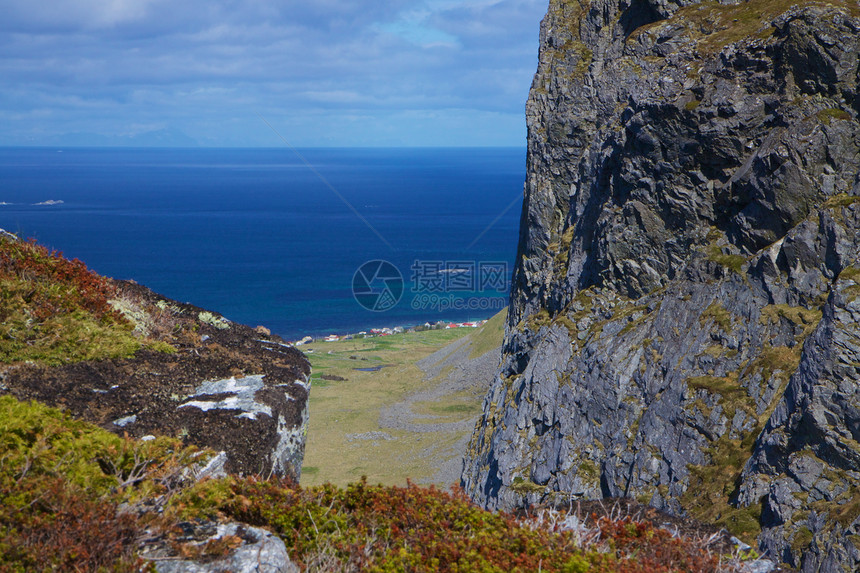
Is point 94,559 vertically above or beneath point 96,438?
beneath

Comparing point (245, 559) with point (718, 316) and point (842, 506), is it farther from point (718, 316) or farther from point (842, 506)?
point (718, 316)

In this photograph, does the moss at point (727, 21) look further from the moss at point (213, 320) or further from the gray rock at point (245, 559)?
the gray rock at point (245, 559)

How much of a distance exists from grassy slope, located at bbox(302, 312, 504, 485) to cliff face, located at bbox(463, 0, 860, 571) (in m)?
10.9

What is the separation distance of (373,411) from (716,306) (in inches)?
1617

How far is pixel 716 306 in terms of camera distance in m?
27.4

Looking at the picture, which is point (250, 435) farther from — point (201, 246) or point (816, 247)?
point (201, 246)

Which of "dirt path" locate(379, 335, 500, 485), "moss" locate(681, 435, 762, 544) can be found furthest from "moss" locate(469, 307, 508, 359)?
"moss" locate(681, 435, 762, 544)

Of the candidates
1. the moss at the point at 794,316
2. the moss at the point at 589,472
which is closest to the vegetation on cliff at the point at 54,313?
the moss at the point at 589,472

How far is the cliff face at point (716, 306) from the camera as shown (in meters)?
20.0

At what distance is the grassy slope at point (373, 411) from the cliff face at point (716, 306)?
428 inches

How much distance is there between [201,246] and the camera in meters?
182

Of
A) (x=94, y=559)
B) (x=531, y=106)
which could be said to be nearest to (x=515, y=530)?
(x=94, y=559)

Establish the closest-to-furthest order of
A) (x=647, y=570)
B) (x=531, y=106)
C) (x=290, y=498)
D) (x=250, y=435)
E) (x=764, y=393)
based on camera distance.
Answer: (x=647, y=570)
(x=290, y=498)
(x=250, y=435)
(x=764, y=393)
(x=531, y=106)

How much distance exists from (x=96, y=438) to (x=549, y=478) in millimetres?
25459
